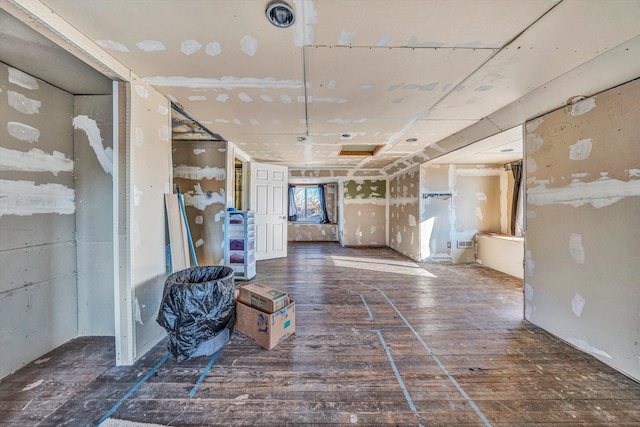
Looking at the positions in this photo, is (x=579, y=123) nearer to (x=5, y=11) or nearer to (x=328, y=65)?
(x=328, y=65)

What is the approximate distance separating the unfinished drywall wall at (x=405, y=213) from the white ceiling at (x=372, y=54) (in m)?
2.74

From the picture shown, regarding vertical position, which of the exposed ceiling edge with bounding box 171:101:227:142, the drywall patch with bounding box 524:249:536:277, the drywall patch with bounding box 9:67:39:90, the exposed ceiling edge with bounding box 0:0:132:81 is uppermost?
the exposed ceiling edge with bounding box 171:101:227:142

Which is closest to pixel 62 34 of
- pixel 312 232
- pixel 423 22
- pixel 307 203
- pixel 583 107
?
pixel 423 22

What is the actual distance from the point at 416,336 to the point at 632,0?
2.56m

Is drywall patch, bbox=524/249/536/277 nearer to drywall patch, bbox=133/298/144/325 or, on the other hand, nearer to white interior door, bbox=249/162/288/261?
drywall patch, bbox=133/298/144/325

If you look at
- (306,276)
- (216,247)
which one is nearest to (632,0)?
(306,276)

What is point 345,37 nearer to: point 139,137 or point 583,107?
A: point 139,137

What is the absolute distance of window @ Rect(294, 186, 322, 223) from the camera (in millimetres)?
Result: 8864

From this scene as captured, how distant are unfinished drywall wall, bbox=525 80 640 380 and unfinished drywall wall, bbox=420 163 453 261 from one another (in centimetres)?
258

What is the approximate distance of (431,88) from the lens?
2.05 meters

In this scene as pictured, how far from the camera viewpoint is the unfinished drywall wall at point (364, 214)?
733 centimetres

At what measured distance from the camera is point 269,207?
529cm

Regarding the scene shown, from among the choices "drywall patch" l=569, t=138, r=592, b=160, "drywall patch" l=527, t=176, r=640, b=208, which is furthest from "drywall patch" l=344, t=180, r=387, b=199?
"drywall patch" l=569, t=138, r=592, b=160

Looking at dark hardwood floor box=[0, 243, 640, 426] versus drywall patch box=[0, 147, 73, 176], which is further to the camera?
drywall patch box=[0, 147, 73, 176]
